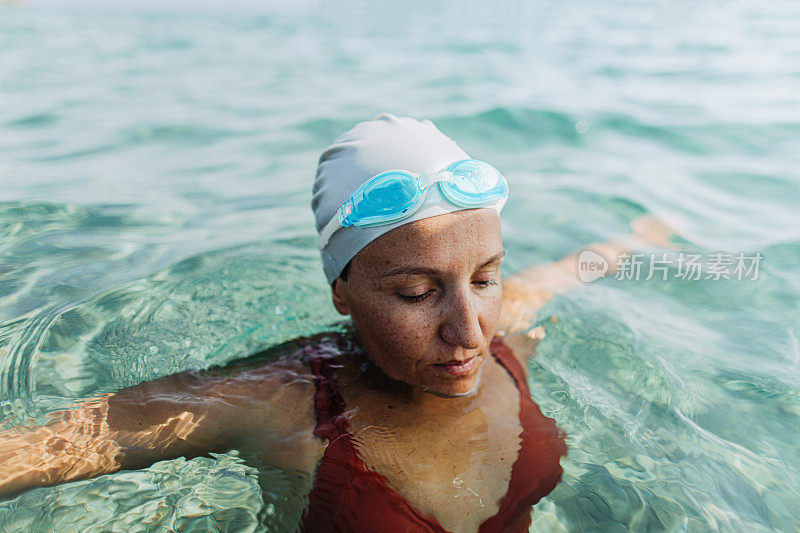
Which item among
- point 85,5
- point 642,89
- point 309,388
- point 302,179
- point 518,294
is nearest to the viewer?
point 309,388

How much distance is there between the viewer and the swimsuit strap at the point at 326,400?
8.70ft

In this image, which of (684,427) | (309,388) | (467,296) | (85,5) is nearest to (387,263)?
(467,296)

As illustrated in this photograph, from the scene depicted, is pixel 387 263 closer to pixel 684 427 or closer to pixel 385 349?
pixel 385 349

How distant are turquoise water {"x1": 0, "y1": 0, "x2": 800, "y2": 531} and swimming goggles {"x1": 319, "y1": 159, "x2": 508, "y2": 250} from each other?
45.7 inches

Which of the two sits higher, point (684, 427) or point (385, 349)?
point (385, 349)

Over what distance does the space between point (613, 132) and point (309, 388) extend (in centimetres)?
614

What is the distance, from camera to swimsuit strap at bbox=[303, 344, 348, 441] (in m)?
2.65

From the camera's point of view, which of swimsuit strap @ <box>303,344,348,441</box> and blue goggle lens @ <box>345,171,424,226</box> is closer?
blue goggle lens @ <box>345,171,424,226</box>

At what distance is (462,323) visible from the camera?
8.01 feet

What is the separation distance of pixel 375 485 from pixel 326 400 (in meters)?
0.49

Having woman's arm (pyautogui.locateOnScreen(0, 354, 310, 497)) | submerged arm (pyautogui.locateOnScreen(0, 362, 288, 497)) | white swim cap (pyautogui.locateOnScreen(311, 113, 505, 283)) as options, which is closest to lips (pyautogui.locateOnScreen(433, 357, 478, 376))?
white swim cap (pyautogui.locateOnScreen(311, 113, 505, 283))

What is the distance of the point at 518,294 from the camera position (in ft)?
13.5

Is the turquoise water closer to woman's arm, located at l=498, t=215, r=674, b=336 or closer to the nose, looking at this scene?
woman's arm, located at l=498, t=215, r=674, b=336

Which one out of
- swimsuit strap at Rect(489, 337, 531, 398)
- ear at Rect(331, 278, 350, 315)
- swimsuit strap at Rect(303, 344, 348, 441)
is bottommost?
swimsuit strap at Rect(489, 337, 531, 398)
